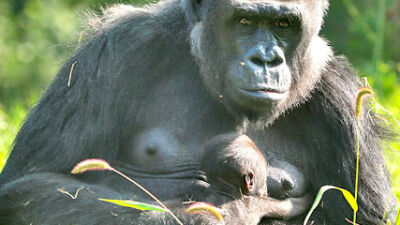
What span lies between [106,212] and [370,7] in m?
8.36

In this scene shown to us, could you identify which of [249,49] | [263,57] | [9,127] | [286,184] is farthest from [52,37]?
[263,57]

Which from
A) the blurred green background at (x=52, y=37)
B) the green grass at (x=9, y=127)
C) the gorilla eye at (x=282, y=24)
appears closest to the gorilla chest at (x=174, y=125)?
the gorilla eye at (x=282, y=24)

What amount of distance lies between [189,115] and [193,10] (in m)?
0.72

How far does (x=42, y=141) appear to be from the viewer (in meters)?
5.89

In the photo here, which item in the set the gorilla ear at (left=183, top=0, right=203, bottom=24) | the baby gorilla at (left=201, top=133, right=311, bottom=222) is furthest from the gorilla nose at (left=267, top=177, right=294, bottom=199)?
the gorilla ear at (left=183, top=0, right=203, bottom=24)

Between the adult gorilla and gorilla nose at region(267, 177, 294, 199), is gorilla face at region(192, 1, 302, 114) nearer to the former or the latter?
the adult gorilla

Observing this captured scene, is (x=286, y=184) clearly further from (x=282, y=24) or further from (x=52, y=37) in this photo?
(x=52, y=37)

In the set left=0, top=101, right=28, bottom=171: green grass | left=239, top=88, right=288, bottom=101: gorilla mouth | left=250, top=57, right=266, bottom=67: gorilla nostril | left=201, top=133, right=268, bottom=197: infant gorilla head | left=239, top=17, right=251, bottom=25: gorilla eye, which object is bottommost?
left=0, top=101, right=28, bottom=171: green grass

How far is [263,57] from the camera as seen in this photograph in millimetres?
5598

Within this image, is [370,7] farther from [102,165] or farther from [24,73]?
[102,165]

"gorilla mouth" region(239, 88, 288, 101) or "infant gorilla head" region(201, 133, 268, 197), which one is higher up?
"gorilla mouth" region(239, 88, 288, 101)

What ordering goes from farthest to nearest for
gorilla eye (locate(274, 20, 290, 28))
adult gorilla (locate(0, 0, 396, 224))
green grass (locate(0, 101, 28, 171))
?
green grass (locate(0, 101, 28, 171)) < gorilla eye (locate(274, 20, 290, 28)) < adult gorilla (locate(0, 0, 396, 224))

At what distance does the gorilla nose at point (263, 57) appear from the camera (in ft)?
18.3

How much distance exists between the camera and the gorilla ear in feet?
19.8
